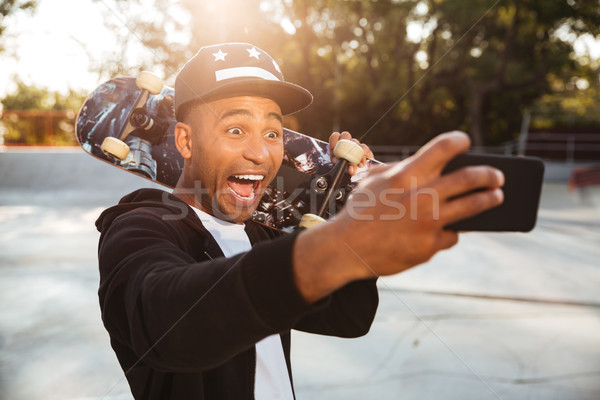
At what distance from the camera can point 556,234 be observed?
7.80 m

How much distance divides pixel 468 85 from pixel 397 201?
23109mm

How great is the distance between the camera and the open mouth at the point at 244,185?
146 centimetres

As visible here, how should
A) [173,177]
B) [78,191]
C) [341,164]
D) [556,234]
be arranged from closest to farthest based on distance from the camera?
[341,164], [173,177], [556,234], [78,191]

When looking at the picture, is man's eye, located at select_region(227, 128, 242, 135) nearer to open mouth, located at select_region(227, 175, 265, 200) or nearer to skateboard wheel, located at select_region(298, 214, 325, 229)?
open mouth, located at select_region(227, 175, 265, 200)

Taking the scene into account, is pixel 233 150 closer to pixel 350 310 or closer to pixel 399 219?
pixel 350 310

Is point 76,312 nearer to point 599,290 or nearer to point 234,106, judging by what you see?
point 234,106

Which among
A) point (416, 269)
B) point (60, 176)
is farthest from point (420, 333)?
point (60, 176)

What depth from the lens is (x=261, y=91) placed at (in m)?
1.42

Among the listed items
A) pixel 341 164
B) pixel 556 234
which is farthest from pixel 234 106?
pixel 556 234

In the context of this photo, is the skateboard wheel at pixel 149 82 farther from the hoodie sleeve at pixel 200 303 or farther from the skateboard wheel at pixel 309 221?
the hoodie sleeve at pixel 200 303

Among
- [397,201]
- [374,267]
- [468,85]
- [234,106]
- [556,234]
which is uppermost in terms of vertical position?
[468,85]

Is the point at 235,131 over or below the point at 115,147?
over

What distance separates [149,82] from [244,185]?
913 millimetres

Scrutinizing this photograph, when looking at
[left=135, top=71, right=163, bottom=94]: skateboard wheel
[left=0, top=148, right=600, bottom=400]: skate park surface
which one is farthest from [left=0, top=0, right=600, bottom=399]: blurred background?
[left=135, top=71, right=163, bottom=94]: skateboard wheel
